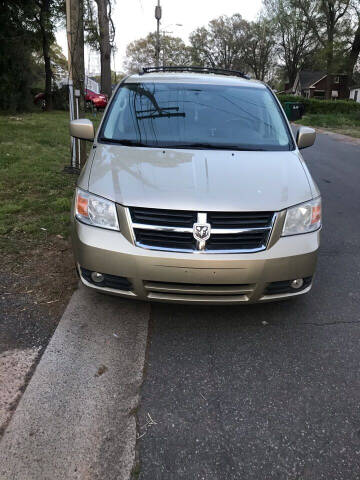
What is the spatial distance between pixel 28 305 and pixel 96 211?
39.8 inches

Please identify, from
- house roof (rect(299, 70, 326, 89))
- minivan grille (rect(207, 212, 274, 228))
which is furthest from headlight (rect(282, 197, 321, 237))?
house roof (rect(299, 70, 326, 89))

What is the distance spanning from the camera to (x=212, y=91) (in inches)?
159

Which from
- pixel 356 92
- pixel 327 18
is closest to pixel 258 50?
pixel 356 92

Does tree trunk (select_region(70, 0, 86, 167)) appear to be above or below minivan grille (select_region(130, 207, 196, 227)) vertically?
above

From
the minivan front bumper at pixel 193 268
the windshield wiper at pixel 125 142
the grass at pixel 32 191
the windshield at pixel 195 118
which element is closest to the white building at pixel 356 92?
the grass at pixel 32 191

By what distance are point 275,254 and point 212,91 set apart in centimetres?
212

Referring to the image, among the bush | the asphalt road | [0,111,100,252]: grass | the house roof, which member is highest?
the house roof

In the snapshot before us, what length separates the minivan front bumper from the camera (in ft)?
8.46

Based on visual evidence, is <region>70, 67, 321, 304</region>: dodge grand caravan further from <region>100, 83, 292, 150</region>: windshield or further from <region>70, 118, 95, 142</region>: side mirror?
<region>70, 118, 95, 142</region>: side mirror

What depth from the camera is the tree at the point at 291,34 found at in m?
49.7

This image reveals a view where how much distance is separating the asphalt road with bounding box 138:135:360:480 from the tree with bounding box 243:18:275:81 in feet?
238

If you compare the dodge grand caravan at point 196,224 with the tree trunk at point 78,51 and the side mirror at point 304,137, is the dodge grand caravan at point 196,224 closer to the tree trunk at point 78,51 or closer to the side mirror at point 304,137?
the side mirror at point 304,137

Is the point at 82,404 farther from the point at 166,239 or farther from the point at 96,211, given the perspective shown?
the point at 96,211

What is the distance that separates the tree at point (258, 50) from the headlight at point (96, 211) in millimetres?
72554
